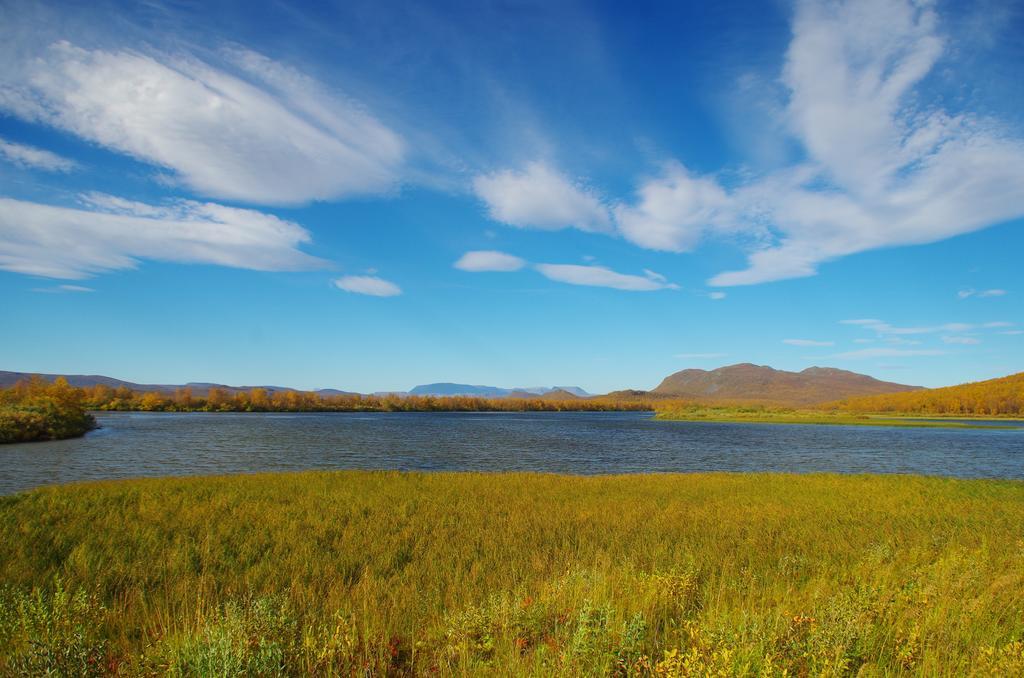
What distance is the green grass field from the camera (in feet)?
20.0

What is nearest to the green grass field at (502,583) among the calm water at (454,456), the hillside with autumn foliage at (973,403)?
the calm water at (454,456)

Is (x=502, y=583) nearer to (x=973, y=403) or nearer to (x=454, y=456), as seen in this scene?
(x=454, y=456)

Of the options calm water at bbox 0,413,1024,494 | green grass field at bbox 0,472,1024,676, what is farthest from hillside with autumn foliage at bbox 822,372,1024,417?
green grass field at bbox 0,472,1024,676

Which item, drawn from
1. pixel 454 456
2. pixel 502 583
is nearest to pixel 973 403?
pixel 454 456

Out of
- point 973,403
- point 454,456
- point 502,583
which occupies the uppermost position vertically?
point 973,403

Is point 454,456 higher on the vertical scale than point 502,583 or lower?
lower

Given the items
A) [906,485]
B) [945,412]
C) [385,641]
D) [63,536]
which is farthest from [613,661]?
[945,412]

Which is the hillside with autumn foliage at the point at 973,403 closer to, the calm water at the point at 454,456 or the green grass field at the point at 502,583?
the calm water at the point at 454,456

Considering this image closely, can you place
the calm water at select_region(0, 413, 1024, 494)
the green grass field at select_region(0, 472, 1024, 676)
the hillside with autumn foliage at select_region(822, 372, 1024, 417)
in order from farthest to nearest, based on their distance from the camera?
the hillside with autumn foliage at select_region(822, 372, 1024, 417)
the calm water at select_region(0, 413, 1024, 494)
the green grass field at select_region(0, 472, 1024, 676)

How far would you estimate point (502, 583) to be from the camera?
32.8 ft

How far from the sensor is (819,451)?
175 ft

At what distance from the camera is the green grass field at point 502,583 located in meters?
6.10

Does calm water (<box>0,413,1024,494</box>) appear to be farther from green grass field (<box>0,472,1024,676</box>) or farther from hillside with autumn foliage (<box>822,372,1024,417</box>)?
hillside with autumn foliage (<box>822,372,1024,417</box>)

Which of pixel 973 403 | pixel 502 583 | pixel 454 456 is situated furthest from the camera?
pixel 973 403
